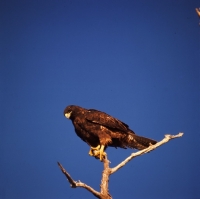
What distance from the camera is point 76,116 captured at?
4617mm

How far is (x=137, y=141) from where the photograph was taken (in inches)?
171

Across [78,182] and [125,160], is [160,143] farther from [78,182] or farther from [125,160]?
[78,182]

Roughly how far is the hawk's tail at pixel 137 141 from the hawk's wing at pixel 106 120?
13cm

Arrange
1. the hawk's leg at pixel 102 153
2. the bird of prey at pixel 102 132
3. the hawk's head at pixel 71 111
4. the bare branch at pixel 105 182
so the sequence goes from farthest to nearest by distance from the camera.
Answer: the hawk's head at pixel 71 111 < the bird of prey at pixel 102 132 < the hawk's leg at pixel 102 153 < the bare branch at pixel 105 182

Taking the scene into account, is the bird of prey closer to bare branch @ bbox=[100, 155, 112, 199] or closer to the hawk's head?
the hawk's head

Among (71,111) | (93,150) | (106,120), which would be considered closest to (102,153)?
(93,150)

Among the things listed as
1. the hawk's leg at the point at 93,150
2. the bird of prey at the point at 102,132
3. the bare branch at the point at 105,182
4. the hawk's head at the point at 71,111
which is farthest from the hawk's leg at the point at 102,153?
the hawk's head at the point at 71,111

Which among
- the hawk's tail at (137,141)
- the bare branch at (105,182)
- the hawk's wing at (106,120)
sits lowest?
the bare branch at (105,182)

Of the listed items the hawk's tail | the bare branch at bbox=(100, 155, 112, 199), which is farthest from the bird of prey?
the bare branch at bbox=(100, 155, 112, 199)

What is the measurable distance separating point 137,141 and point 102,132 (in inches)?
18.8

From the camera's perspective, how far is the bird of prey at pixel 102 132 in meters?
4.32

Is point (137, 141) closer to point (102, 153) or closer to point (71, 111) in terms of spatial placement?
point (102, 153)

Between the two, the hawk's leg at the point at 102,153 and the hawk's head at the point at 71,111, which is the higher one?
the hawk's head at the point at 71,111

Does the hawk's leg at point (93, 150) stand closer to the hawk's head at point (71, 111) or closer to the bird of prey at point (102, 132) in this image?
the bird of prey at point (102, 132)
